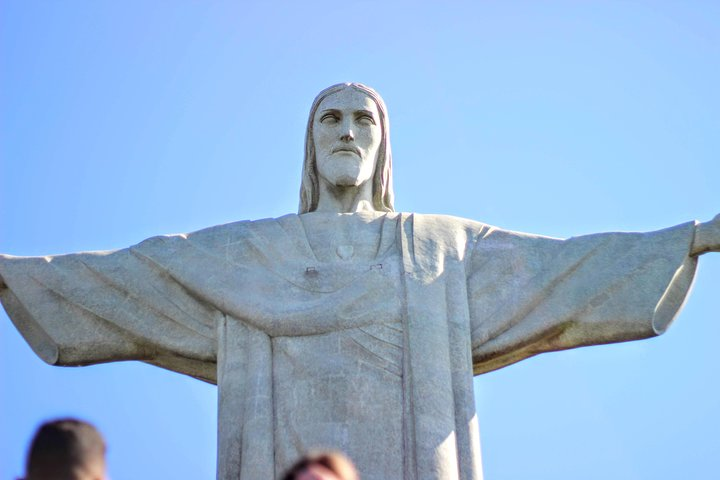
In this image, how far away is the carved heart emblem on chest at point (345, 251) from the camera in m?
18.3

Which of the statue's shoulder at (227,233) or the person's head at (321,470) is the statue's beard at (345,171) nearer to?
the statue's shoulder at (227,233)

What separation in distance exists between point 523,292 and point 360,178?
89.2 inches

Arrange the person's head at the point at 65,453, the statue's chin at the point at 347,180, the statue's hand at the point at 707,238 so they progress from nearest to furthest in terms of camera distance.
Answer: the person's head at the point at 65,453 → the statue's hand at the point at 707,238 → the statue's chin at the point at 347,180

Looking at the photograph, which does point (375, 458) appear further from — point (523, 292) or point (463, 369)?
point (523, 292)

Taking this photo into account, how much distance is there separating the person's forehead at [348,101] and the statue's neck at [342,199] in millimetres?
803

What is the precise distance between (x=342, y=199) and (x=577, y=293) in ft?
9.19

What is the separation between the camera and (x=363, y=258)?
1828 cm

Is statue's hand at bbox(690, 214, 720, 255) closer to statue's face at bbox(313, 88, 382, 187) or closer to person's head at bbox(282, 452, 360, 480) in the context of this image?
statue's face at bbox(313, 88, 382, 187)

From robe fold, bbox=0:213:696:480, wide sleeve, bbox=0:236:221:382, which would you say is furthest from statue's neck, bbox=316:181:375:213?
wide sleeve, bbox=0:236:221:382

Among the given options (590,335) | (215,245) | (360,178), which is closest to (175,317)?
(215,245)

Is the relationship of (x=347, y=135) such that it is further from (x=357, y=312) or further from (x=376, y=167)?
(x=357, y=312)

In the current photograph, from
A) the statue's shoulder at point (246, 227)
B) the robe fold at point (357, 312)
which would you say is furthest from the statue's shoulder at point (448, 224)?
the statue's shoulder at point (246, 227)

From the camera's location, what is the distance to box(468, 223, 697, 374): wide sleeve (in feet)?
58.9

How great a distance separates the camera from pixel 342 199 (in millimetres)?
19328
